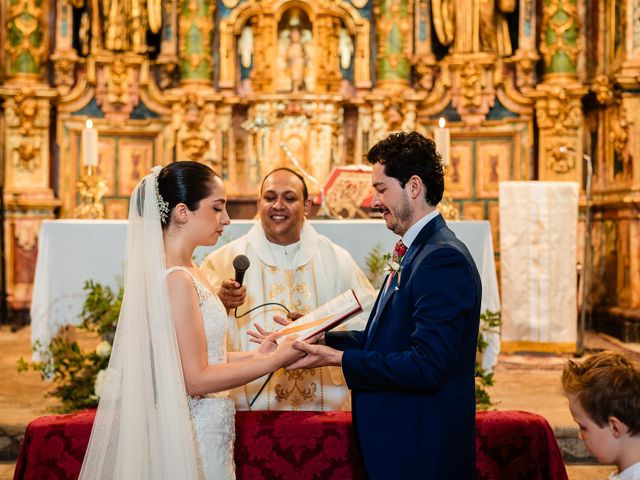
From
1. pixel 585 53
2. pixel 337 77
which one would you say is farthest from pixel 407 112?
pixel 585 53

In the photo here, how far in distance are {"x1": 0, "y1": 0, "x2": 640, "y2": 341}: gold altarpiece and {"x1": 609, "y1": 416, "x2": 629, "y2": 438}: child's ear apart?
7350 mm

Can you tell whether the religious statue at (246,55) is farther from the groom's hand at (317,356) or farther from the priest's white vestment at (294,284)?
the groom's hand at (317,356)

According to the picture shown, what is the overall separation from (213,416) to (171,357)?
0.31 metres

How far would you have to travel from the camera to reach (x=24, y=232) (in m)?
9.59

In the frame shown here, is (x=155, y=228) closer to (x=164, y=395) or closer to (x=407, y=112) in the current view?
(x=164, y=395)

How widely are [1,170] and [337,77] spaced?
160 inches

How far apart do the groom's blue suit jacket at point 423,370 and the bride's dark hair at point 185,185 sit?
29.8 inches

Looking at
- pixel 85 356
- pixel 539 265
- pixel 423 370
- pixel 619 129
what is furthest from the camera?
pixel 619 129

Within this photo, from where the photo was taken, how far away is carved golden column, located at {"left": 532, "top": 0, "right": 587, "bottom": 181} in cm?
944

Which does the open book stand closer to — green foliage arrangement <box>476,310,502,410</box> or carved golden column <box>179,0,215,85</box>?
green foliage arrangement <box>476,310,502,410</box>

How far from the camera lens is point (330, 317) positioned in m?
2.83

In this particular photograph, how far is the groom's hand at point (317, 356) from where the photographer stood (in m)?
2.65

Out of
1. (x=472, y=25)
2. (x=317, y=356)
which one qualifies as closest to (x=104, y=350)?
(x=317, y=356)

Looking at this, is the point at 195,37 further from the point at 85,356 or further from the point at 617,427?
the point at 617,427
